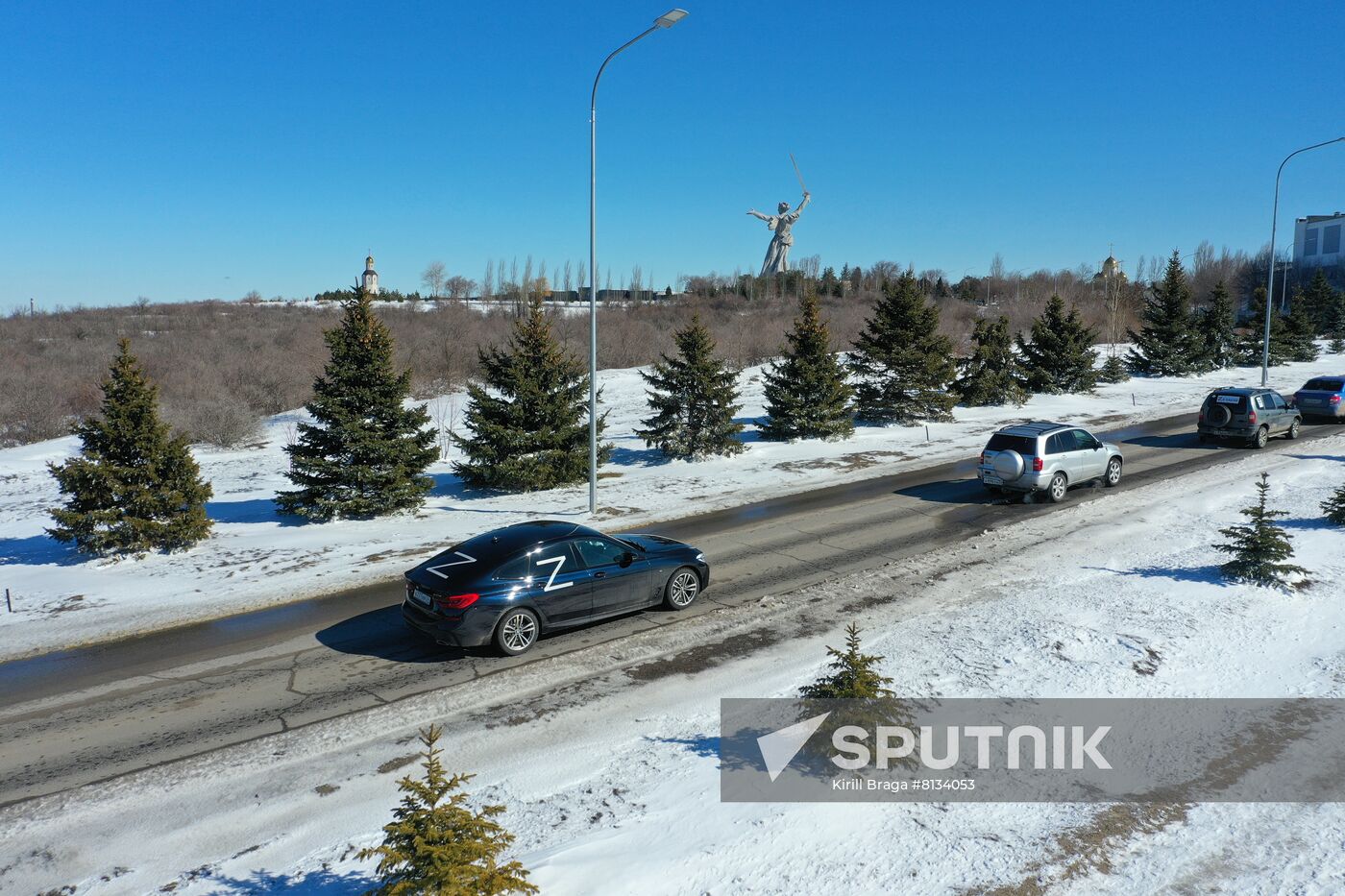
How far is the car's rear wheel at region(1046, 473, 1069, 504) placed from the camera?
1719cm

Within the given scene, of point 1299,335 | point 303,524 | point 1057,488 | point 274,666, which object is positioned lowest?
point 274,666

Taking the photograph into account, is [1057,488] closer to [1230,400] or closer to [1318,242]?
[1230,400]

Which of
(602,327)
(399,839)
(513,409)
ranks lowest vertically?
(399,839)

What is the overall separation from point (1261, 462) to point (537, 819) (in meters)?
22.4

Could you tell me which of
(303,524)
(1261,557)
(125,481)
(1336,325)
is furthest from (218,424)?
(1336,325)

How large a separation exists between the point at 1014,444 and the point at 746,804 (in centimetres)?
1363

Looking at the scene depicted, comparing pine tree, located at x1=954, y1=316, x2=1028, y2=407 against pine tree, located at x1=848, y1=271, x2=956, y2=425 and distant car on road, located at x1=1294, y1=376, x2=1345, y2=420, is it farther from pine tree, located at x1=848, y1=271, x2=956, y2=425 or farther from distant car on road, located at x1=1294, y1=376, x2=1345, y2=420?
distant car on road, located at x1=1294, y1=376, x2=1345, y2=420

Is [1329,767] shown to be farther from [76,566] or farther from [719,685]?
[76,566]

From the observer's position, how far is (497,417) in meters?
20.1

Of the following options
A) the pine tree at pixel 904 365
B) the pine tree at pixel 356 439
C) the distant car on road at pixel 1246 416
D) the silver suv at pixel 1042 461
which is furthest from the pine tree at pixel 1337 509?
the pine tree at pixel 356 439

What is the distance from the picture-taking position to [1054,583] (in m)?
11.6

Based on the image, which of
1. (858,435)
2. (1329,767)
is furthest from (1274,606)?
(858,435)

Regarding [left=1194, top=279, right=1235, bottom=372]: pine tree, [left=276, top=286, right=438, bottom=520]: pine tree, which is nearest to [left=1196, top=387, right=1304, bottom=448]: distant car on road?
[left=276, top=286, right=438, bottom=520]: pine tree

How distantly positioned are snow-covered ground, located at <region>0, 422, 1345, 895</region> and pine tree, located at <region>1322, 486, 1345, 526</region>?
321 cm
